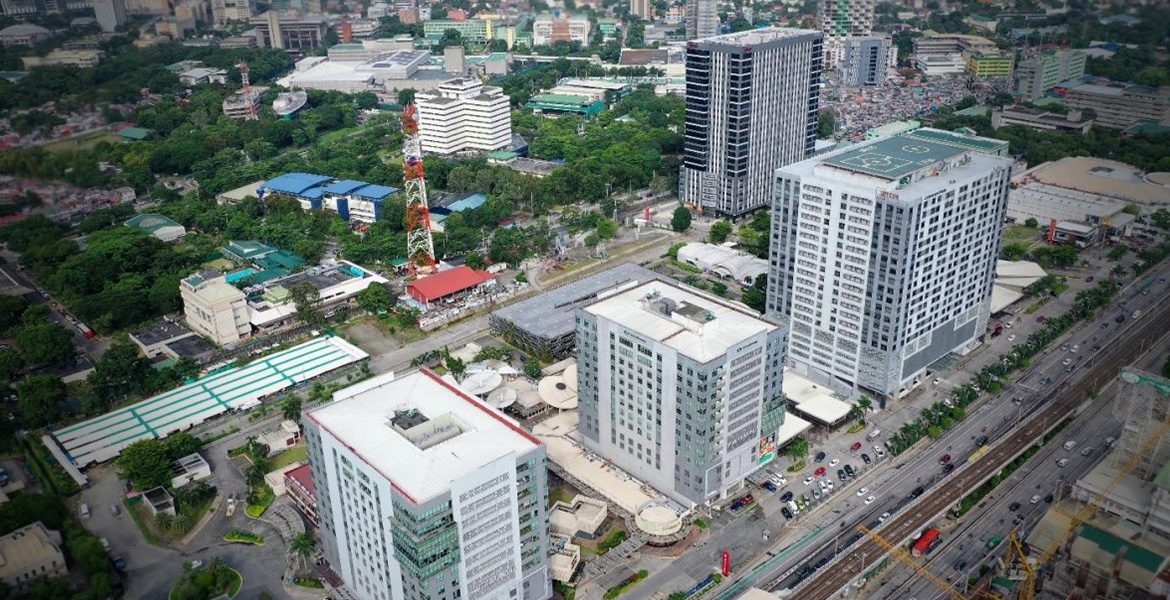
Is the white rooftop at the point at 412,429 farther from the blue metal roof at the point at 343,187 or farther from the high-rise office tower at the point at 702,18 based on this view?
the high-rise office tower at the point at 702,18

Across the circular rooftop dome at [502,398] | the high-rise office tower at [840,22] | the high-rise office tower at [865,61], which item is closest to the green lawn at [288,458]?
the circular rooftop dome at [502,398]

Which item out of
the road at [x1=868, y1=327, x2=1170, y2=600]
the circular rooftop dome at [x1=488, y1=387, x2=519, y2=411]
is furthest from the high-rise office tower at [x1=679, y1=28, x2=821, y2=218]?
the road at [x1=868, y1=327, x2=1170, y2=600]

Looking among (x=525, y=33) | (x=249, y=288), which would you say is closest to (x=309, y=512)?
(x=249, y=288)

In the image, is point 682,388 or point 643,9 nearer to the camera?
point 682,388

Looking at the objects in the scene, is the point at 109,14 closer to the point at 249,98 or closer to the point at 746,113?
the point at 249,98

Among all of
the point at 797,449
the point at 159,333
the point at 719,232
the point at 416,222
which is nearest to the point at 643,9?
the point at 719,232

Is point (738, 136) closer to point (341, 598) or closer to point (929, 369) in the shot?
point (929, 369)
